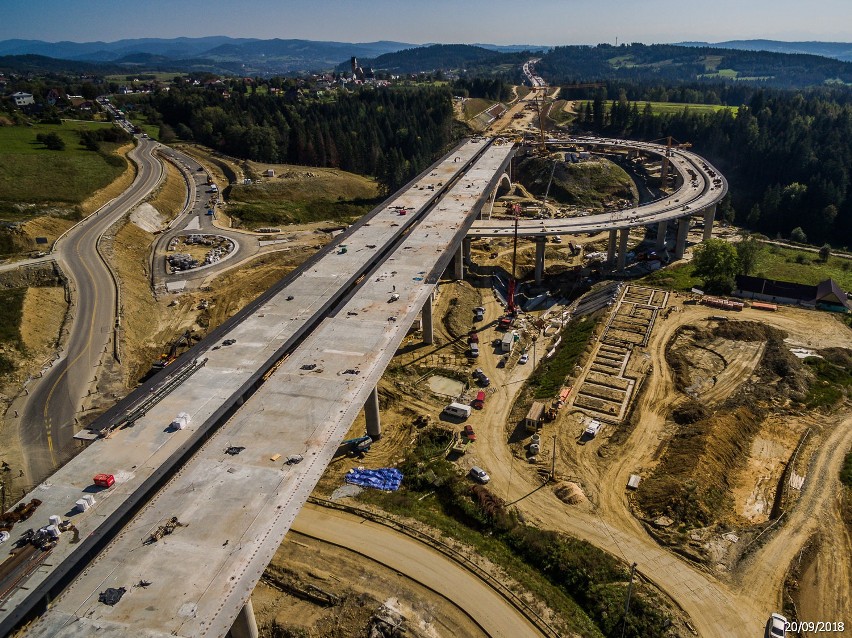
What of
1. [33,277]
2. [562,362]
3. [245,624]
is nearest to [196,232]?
[33,277]

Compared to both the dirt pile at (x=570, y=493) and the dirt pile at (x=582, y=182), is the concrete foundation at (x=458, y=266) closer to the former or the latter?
the dirt pile at (x=570, y=493)

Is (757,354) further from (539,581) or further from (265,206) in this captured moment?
(265,206)

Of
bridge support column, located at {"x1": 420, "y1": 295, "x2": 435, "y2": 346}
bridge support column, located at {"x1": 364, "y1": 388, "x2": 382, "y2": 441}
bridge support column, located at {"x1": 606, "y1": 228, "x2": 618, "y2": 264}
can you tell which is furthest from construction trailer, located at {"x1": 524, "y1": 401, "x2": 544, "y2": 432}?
bridge support column, located at {"x1": 606, "y1": 228, "x2": 618, "y2": 264}

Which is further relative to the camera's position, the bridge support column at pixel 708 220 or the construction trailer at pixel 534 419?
the bridge support column at pixel 708 220

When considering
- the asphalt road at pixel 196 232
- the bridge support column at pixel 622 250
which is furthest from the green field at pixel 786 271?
the asphalt road at pixel 196 232

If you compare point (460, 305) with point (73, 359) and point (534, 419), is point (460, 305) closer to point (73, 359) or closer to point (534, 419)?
point (534, 419)

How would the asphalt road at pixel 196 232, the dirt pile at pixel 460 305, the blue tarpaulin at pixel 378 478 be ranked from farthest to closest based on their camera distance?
the asphalt road at pixel 196 232, the dirt pile at pixel 460 305, the blue tarpaulin at pixel 378 478

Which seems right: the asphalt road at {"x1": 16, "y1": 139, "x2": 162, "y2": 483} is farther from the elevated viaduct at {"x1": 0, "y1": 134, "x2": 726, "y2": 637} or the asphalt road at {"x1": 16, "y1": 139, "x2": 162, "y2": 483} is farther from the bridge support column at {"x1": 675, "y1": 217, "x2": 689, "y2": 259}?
the bridge support column at {"x1": 675, "y1": 217, "x2": 689, "y2": 259}
